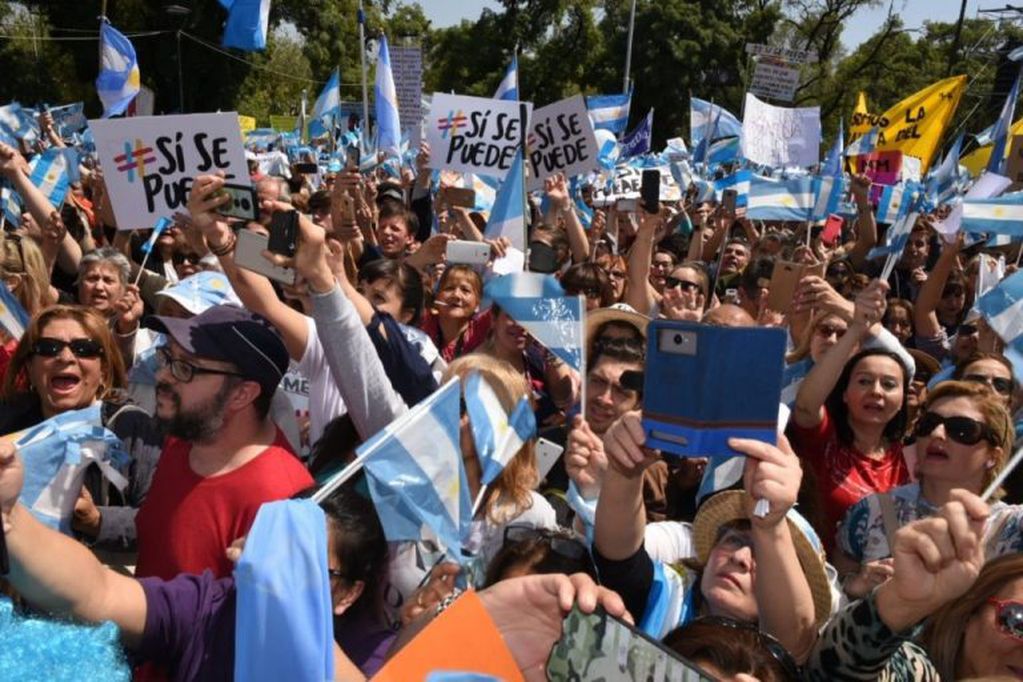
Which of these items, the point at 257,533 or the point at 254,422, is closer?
the point at 257,533

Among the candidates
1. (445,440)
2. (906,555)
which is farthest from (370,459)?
(906,555)

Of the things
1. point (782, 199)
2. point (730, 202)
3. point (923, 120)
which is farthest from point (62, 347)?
point (923, 120)

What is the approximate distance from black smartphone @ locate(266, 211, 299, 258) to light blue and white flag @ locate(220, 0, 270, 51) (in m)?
7.65

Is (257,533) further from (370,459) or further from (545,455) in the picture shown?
(545,455)

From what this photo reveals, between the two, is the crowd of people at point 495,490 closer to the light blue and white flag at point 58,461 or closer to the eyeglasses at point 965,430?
the eyeglasses at point 965,430

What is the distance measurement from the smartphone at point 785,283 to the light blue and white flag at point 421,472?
9.07ft

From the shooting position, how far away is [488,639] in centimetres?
169

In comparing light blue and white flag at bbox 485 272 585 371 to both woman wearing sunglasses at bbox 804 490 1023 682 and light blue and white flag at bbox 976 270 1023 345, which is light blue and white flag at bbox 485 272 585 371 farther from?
light blue and white flag at bbox 976 270 1023 345

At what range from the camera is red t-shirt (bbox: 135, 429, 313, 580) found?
2.49 meters

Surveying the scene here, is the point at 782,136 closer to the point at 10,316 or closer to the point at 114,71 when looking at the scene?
the point at 114,71

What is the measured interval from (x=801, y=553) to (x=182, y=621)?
4.63 ft

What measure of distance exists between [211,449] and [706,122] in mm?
13941

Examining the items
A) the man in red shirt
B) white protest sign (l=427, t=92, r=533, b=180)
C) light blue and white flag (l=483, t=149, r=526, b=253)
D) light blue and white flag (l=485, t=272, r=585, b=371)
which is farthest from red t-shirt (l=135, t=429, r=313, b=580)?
white protest sign (l=427, t=92, r=533, b=180)

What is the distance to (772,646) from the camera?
2.12m
